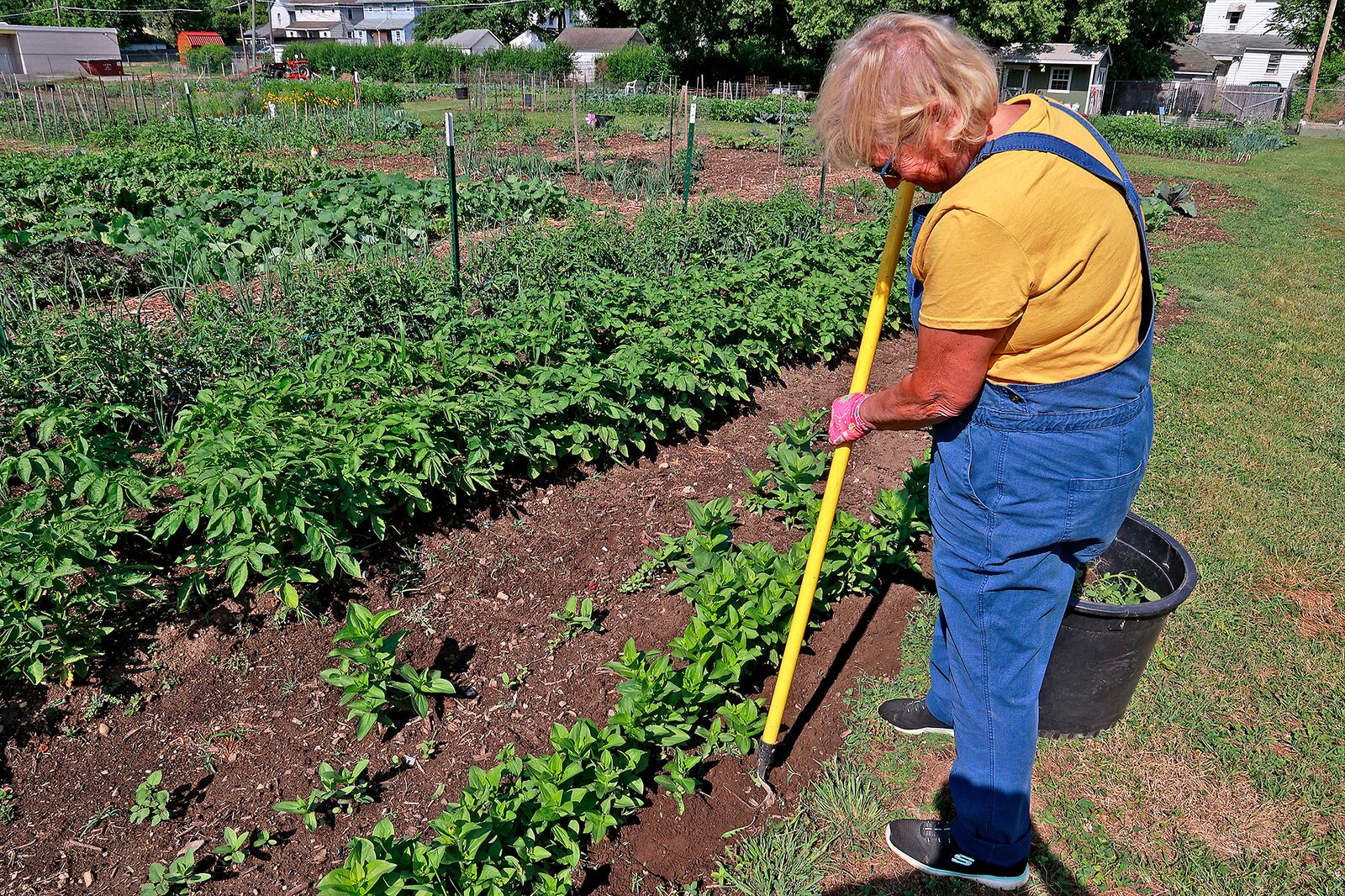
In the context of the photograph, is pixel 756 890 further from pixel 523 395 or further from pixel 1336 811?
pixel 523 395

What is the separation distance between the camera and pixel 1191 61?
169 ft

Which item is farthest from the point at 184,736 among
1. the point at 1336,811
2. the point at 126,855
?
the point at 1336,811

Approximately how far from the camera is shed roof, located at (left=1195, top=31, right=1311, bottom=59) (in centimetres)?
5341

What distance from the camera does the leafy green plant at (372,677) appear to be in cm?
255

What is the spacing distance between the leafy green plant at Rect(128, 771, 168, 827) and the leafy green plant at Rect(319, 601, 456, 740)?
52 centimetres

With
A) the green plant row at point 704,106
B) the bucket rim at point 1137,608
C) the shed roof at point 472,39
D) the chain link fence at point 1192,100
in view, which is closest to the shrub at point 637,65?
the green plant row at point 704,106

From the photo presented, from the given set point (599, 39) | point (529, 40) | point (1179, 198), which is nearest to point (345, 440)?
point (1179, 198)

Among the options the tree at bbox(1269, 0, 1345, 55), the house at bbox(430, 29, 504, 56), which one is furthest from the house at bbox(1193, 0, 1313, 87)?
the house at bbox(430, 29, 504, 56)

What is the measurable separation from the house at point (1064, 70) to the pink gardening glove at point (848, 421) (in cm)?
3964

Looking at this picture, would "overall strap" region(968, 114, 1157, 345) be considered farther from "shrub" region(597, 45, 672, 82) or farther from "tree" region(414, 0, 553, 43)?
"tree" region(414, 0, 553, 43)

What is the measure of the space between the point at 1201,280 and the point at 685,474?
710 cm

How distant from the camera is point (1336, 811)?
8.35ft

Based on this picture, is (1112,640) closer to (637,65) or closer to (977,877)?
(977,877)

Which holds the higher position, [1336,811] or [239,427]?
[239,427]
